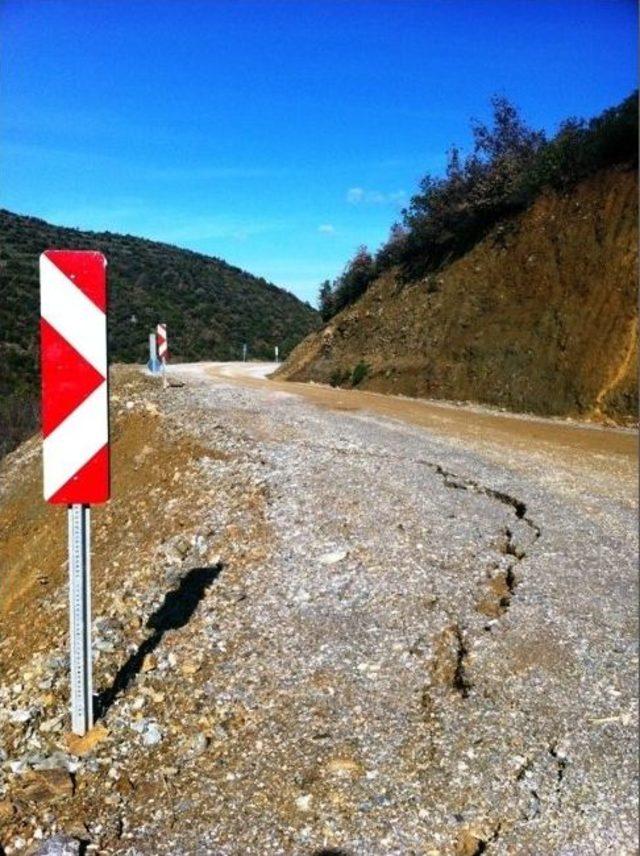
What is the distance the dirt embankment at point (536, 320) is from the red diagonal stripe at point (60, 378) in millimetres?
11791

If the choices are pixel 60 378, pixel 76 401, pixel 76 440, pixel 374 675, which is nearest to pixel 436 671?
pixel 374 675

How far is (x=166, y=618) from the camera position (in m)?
4.42

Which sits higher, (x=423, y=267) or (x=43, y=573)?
(x=423, y=267)

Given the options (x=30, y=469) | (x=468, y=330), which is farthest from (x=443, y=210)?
(x=30, y=469)

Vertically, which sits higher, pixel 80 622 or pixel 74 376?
pixel 74 376

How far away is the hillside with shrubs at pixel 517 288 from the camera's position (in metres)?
14.7

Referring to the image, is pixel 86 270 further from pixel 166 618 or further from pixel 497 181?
pixel 497 181

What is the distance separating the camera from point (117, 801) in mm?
2947

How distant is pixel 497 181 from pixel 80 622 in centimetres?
1861

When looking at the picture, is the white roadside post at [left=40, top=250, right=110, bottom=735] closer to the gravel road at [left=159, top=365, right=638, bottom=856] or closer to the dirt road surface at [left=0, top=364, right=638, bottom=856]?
the dirt road surface at [left=0, top=364, right=638, bottom=856]

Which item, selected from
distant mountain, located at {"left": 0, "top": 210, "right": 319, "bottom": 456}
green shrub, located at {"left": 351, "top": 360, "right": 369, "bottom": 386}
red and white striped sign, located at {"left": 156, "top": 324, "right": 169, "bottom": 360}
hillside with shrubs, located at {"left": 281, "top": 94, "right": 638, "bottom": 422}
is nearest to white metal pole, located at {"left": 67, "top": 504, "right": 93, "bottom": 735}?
hillside with shrubs, located at {"left": 281, "top": 94, "right": 638, "bottom": 422}

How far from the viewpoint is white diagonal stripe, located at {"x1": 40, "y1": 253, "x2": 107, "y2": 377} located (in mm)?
3314

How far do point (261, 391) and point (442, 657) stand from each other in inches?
450

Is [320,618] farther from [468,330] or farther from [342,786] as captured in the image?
[468,330]
